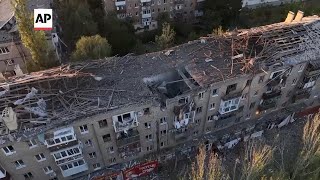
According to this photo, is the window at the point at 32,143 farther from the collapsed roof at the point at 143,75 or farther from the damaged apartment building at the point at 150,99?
the collapsed roof at the point at 143,75

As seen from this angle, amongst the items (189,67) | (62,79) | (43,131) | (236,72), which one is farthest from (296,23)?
(43,131)

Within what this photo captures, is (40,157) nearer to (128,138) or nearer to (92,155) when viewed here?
(92,155)

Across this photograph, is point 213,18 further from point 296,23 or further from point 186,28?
point 296,23

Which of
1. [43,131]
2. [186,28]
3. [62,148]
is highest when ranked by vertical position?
[186,28]

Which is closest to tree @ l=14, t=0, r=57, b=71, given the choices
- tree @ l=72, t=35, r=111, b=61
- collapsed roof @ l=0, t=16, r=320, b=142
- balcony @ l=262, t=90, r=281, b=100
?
tree @ l=72, t=35, r=111, b=61

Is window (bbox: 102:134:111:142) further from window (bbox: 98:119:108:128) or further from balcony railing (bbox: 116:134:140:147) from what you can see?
window (bbox: 98:119:108:128)

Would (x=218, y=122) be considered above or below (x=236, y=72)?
below
